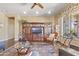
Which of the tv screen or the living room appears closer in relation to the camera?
the living room

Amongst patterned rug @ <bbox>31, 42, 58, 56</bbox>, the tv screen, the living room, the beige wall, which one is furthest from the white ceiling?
patterned rug @ <bbox>31, 42, 58, 56</bbox>

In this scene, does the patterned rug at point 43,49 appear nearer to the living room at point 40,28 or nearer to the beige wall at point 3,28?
the living room at point 40,28

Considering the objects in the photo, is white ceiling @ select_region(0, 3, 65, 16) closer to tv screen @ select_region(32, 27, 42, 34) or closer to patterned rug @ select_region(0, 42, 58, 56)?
tv screen @ select_region(32, 27, 42, 34)

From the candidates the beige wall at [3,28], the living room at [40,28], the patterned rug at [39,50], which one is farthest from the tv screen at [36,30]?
the beige wall at [3,28]

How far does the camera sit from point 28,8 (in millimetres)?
2545

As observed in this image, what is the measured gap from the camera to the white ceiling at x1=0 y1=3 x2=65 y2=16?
96.5 inches

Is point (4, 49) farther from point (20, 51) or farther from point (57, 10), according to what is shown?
point (57, 10)

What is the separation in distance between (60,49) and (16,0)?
3.55 ft

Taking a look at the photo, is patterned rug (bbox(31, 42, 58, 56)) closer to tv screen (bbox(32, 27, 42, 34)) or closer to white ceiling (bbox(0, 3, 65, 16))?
tv screen (bbox(32, 27, 42, 34))

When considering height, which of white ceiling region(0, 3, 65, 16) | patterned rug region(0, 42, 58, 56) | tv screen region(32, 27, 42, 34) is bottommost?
patterned rug region(0, 42, 58, 56)

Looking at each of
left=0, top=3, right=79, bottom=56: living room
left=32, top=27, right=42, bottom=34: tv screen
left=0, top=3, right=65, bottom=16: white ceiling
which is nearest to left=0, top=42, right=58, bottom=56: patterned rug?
left=0, top=3, right=79, bottom=56: living room

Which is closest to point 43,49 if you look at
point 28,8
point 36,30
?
point 36,30

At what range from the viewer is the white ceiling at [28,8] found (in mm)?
2451

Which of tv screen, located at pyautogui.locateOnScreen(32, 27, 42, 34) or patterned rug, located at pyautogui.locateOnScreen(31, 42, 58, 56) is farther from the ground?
tv screen, located at pyautogui.locateOnScreen(32, 27, 42, 34)
